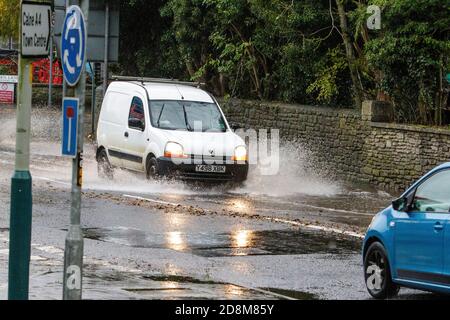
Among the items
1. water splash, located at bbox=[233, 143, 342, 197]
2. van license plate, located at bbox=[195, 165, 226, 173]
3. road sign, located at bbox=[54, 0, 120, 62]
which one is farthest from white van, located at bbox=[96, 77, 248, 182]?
road sign, located at bbox=[54, 0, 120, 62]

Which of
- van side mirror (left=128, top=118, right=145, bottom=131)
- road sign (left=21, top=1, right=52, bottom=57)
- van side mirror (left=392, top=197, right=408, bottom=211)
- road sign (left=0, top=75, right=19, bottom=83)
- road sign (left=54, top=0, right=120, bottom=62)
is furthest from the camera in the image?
road sign (left=0, top=75, right=19, bottom=83)

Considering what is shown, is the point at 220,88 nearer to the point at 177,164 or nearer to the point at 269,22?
the point at 269,22

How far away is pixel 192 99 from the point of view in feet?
87.5

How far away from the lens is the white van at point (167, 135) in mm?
24875

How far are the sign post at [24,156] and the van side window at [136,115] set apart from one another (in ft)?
50.1

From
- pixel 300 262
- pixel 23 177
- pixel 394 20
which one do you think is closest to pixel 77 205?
pixel 23 177

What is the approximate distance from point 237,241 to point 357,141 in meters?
12.5

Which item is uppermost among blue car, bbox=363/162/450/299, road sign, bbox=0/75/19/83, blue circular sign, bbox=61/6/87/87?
road sign, bbox=0/75/19/83

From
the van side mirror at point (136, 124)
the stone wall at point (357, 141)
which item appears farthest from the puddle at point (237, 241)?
the stone wall at point (357, 141)

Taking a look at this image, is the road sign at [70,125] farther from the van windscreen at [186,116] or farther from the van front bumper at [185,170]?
the van windscreen at [186,116]

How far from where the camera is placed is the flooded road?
13492 millimetres

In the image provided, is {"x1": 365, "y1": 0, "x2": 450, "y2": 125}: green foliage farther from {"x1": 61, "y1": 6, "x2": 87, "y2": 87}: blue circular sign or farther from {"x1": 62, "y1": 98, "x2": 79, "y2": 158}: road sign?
{"x1": 62, "y1": 98, "x2": 79, "y2": 158}: road sign

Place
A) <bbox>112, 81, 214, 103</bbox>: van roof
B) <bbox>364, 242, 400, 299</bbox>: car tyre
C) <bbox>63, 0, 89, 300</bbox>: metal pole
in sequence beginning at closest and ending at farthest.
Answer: <bbox>63, 0, 89, 300</bbox>: metal pole
<bbox>364, 242, 400, 299</bbox>: car tyre
<bbox>112, 81, 214, 103</bbox>: van roof

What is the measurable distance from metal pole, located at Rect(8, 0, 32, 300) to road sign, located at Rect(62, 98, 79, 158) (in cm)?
41
